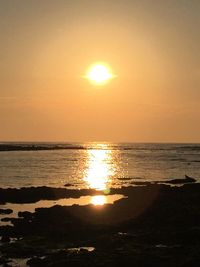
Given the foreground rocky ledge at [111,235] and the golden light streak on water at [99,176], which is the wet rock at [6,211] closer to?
the foreground rocky ledge at [111,235]

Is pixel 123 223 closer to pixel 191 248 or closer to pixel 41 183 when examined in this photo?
pixel 191 248

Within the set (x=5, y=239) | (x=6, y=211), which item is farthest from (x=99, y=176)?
(x=5, y=239)

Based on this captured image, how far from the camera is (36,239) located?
85.3 ft

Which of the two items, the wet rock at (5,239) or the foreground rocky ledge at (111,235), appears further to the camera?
the wet rock at (5,239)

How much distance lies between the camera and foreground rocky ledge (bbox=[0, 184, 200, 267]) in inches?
853

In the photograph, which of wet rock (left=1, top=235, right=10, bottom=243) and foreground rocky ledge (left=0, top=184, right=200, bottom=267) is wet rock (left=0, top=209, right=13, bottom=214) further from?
wet rock (left=1, top=235, right=10, bottom=243)

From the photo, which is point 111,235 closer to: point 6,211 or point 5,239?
point 5,239

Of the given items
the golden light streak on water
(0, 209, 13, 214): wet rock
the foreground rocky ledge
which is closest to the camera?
the foreground rocky ledge

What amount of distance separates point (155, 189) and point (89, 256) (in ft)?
97.5

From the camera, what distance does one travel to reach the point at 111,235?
1054 inches

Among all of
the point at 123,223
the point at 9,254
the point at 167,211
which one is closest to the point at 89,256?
the point at 9,254

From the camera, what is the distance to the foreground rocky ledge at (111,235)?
71.1ft

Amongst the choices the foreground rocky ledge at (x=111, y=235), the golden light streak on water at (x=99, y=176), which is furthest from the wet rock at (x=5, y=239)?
the golden light streak on water at (x=99, y=176)

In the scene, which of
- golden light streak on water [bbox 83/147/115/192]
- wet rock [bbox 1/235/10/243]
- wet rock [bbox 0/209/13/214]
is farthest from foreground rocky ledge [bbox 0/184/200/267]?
golden light streak on water [bbox 83/147/115/192]
